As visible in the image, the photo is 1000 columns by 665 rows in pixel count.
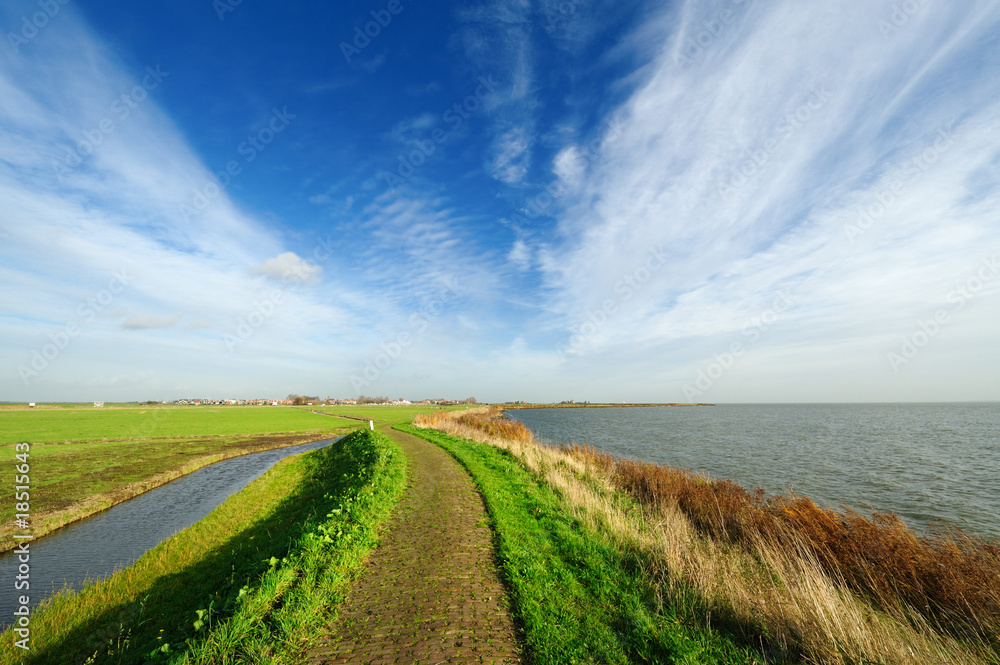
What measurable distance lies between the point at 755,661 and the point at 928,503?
60.1 ft

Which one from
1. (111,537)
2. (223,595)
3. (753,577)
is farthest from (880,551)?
(111,537)

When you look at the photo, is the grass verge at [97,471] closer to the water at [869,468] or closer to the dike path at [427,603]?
the dike path at [427,603]

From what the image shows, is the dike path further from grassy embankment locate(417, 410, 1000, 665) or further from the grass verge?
the grass verge

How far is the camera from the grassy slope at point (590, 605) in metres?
5.32

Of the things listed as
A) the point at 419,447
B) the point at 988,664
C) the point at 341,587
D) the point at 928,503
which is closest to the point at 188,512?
the point at 419,447

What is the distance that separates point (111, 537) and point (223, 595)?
423 inches

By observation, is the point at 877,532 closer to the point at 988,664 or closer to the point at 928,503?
the point at 988,664

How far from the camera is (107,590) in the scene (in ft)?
31.1

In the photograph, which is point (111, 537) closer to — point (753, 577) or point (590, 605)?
point (590, 605)

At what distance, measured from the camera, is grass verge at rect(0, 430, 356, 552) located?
14.9 metres

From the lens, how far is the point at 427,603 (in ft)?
20.6

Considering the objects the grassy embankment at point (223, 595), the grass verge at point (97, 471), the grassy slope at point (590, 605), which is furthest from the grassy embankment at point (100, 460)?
the grassy slope at point (590, 605)

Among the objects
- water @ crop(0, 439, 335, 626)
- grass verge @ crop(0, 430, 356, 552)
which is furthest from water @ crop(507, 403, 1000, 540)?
grass verge @ crop(0, 430, 356, 552)

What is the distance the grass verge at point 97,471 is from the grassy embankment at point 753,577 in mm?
16425
